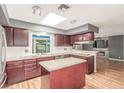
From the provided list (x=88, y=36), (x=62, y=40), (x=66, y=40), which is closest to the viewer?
(x=88, y=36)

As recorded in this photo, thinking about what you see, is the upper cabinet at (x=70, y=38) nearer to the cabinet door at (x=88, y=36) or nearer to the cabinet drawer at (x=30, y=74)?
the cabinet door at (x=88, y=36)

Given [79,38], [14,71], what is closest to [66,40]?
[79,38]

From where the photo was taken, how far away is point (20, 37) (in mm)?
3119

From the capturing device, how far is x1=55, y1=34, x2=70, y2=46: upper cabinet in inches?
173

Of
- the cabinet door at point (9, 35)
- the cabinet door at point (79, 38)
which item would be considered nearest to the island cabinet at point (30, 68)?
the cabinet door at point (9, 35)

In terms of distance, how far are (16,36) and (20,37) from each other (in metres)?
0.14

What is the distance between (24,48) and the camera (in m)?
3.42

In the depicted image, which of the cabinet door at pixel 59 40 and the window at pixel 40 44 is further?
the cabinet door at pixel 59 40

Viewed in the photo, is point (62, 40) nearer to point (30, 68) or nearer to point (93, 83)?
point (30, 68)

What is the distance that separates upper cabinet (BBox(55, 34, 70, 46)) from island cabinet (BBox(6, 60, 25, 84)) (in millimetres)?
2066

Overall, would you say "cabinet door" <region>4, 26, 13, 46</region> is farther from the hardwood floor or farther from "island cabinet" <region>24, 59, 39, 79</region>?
the hardwood floor

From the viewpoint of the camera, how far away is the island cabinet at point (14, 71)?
2.61 m

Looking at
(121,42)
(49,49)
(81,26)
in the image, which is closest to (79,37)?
(81,26)
